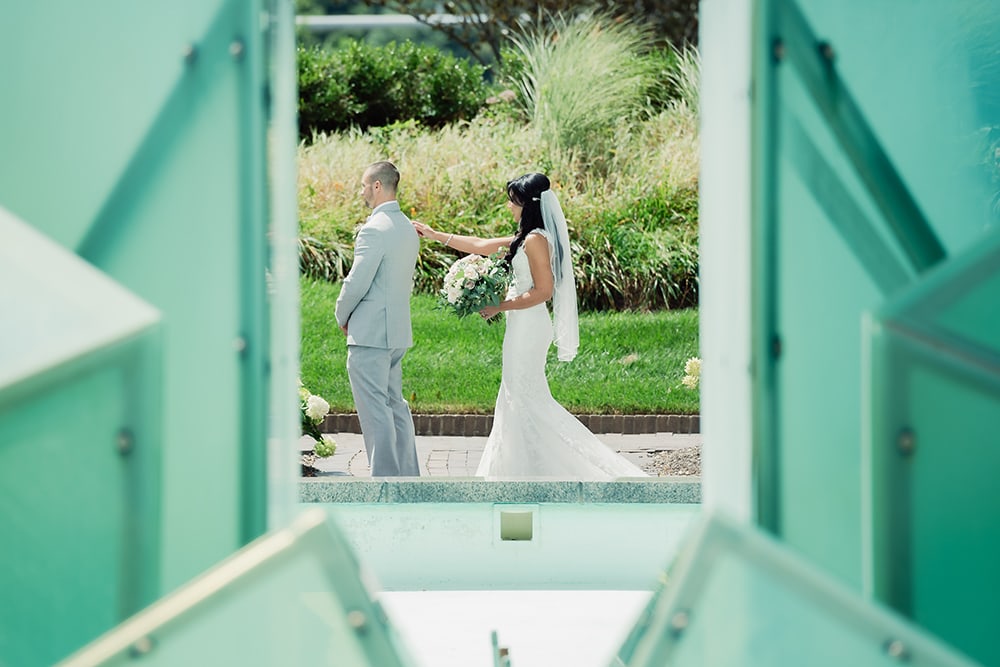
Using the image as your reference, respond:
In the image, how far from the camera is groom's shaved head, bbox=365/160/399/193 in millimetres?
6922

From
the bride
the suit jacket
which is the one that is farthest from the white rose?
the bride

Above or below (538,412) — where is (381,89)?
above

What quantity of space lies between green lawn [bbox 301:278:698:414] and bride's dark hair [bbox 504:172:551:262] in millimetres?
3914

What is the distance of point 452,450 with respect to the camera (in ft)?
31.3

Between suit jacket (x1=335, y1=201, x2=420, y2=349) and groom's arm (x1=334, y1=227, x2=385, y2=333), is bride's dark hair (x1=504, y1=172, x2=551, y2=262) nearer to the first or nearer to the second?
suit jacket (x1=335, y1=201, x2=420, y2=349)

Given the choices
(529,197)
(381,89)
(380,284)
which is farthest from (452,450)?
(381,89)

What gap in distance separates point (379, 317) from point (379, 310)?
4 centimetres
